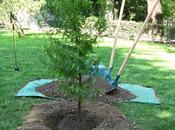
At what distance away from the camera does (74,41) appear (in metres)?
5.11

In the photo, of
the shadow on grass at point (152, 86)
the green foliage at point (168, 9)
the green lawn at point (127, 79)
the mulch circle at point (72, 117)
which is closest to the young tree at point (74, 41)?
the green lawn at point (127, 79)

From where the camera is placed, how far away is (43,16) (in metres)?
5.55

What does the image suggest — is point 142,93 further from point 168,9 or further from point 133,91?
point 168,9

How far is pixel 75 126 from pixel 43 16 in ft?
5.11

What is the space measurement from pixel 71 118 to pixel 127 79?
353cm

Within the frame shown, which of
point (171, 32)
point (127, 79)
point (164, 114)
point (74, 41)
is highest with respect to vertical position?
point (74, 41)

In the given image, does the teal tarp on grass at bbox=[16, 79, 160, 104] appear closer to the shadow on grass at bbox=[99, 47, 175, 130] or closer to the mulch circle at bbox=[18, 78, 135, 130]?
the shadow on grass at bbox=[99, 47, 175, 130]

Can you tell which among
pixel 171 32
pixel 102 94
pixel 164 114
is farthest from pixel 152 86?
pixel 171 32

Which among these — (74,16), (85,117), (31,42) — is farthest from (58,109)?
(31,42)

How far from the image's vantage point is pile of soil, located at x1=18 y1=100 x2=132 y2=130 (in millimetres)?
5238

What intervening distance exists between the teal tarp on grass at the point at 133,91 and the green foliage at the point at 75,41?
1.75 metres

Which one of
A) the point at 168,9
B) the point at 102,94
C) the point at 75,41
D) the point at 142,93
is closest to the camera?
the point at 75,41

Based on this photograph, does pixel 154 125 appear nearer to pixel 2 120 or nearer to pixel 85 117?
pixel 85 117

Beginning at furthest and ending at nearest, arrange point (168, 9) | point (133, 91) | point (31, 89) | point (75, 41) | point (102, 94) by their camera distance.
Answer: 1. point (168, 9)
2. point (133, 91)
3. point (31, 89)
4. point (102, 94)
5. point (75, 41)
